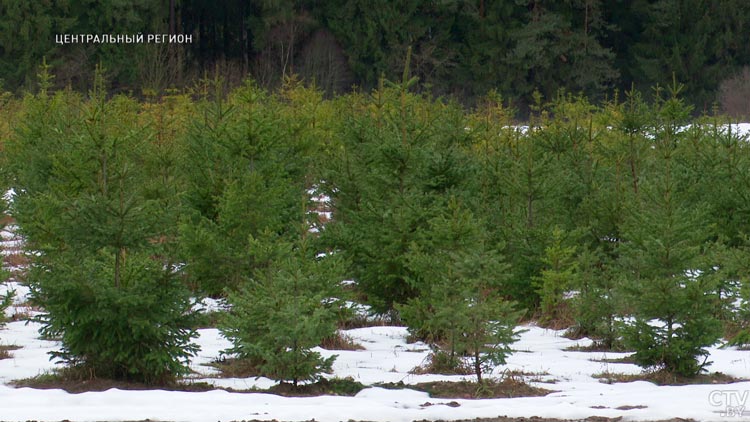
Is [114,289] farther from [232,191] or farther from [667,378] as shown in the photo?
[667,378]

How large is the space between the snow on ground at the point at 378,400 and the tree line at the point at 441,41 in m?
32.2

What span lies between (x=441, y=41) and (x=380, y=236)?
35.9 m

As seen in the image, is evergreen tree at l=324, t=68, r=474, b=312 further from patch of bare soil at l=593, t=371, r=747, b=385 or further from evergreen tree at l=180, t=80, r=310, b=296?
patch of bare soil at l=593, t=371, r=747, b=385

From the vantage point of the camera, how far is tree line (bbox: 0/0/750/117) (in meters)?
42.0

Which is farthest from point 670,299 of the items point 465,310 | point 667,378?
point 465,310

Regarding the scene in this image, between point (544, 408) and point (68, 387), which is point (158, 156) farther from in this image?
point (544, 408)

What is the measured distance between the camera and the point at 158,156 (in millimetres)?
14211

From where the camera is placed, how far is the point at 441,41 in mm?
46281

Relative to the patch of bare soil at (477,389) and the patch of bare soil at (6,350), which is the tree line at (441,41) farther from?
the patch of bare soil at (477,389)

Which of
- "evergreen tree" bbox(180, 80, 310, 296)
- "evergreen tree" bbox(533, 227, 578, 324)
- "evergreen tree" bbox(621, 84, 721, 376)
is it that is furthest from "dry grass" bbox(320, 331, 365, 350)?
"evergreen tree" bbox(621, 84, 721, 376)

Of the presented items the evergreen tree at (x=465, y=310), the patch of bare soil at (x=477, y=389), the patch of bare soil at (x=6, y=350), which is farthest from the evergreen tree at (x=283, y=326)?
the patch of bare soil at (x=6, y=350)

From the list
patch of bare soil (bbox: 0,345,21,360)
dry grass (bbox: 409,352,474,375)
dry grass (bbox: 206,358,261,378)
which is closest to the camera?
dry grass (bbox: 206,358,261,378)

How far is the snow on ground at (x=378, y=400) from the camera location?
746 cm

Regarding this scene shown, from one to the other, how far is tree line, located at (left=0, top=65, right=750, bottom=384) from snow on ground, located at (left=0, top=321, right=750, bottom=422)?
1.34 feet
